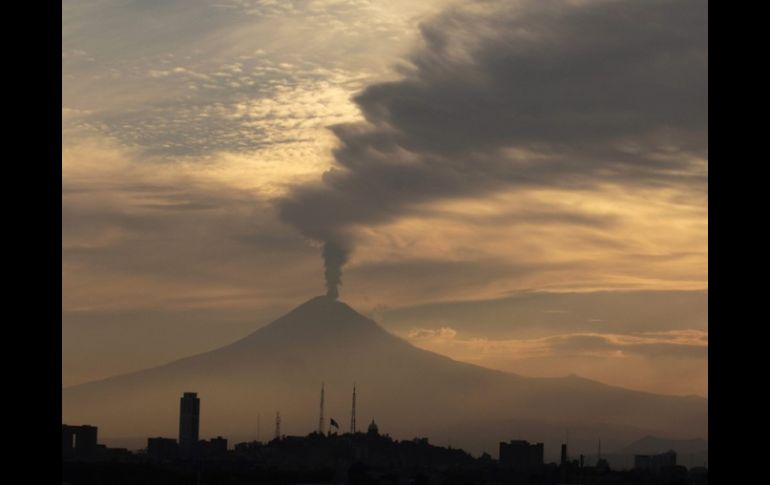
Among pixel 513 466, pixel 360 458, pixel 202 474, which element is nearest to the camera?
pixel 202 474

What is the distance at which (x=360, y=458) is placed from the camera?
112m
